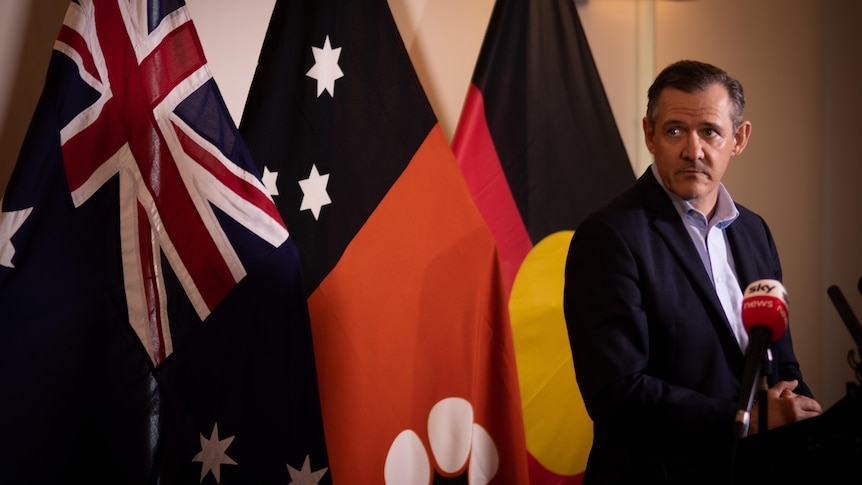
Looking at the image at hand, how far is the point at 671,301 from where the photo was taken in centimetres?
164

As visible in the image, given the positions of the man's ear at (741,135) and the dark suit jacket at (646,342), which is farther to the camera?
the man's ear at (741,135)

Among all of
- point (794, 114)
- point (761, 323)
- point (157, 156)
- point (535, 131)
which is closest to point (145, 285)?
point (157, 156)

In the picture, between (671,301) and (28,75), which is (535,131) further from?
(28,75)

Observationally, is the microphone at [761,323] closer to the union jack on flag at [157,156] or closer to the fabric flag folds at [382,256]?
the fabric flag folds at [382,256]

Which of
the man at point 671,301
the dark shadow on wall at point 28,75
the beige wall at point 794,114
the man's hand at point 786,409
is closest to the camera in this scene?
the man's hand at point 786,409

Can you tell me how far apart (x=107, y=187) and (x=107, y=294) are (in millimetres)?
273

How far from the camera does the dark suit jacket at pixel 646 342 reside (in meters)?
1.54

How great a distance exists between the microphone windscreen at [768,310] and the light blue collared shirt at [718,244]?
0.41 m

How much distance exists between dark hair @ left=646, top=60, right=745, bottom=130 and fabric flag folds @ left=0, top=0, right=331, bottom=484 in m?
1.02

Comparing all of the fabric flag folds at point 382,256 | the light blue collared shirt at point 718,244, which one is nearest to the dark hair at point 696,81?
the light blue collared shirt at point 718,244

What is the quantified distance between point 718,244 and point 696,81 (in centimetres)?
36

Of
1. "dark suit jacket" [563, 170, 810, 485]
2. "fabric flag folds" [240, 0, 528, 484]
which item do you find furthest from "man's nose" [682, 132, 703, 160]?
"fabric flag folds" [240, 0, 528, 484]

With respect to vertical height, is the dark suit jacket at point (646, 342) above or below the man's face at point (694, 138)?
below

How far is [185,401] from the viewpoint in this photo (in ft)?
6.81
